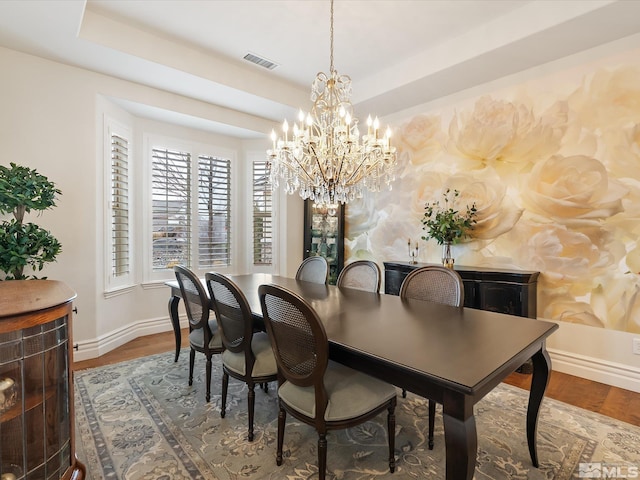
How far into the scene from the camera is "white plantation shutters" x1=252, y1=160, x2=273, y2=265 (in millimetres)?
5090

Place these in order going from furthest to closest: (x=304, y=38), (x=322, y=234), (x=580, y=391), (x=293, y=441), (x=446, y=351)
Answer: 1. (x=322, y=234)
2. (x=304, y=38)
3. (x=580, y=391)
4. (x=293, y=441)
5. (x=446, y=351)

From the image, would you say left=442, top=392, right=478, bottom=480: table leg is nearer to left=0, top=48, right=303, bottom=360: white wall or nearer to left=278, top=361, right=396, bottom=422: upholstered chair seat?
left=278, top=361, right=396, bottom=422: upholstered chair seat

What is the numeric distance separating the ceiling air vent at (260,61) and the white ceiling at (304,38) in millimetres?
66

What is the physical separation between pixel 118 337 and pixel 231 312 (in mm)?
2542

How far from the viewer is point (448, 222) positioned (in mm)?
3529

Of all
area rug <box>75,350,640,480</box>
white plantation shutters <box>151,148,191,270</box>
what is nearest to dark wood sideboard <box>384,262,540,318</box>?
area rug <box>75,350,640,480</box>

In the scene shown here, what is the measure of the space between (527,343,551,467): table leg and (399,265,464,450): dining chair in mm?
544

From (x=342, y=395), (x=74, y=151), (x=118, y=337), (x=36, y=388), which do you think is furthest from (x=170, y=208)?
(x=342, y=395)

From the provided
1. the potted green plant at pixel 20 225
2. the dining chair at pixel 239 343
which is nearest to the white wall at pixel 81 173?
the potted green plant at pixel 20 225

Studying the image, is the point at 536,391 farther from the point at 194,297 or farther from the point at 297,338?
the point at 194,297

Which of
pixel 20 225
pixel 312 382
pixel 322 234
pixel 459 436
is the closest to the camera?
pixel 459 436

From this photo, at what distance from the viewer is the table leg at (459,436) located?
1.12m

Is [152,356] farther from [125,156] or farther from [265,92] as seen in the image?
[265,92]

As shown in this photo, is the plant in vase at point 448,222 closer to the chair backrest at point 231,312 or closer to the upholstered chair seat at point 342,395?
the upholstered chair seat at point 342,395
